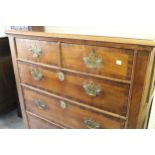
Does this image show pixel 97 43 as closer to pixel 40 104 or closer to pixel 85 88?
pixel 85 88

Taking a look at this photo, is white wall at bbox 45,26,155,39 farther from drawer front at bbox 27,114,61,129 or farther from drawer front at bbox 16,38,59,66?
drawer front at bbox 27,114,61,129

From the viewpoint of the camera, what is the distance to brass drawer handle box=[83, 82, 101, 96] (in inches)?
36.1

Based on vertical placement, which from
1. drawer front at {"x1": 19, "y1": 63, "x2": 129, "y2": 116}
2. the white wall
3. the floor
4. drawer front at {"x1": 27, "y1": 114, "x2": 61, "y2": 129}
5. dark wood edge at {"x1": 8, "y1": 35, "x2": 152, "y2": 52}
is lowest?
the floor

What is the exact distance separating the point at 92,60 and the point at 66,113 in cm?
42

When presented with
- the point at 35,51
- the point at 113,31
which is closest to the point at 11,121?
the point at 35,51

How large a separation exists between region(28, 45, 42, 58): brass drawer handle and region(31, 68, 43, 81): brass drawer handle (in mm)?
97

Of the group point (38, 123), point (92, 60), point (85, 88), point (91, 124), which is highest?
point (92, 60)

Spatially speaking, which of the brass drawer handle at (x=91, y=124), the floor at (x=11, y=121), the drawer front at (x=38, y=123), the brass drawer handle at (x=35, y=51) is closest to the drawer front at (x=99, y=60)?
the brass drawer handle at (x=35, y=51)

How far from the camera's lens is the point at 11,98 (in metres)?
2.04

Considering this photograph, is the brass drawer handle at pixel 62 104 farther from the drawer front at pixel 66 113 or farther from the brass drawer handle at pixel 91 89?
the brass drawer handle at pixel 91 89

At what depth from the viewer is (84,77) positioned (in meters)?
0.93

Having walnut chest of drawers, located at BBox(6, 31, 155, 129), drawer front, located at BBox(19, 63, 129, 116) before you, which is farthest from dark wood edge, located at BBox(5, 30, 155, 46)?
drawer front, located at BBox(19, 63, 129, 116)
